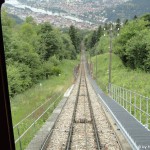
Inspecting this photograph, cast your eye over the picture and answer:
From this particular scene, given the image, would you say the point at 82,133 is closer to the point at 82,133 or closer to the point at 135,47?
the point at 82,133

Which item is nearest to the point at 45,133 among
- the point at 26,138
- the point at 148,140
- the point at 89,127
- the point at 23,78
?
the point at 26,138

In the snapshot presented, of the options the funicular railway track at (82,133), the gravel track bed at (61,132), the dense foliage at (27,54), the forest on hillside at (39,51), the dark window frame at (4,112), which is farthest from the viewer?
the forest on hillside at (39,51)

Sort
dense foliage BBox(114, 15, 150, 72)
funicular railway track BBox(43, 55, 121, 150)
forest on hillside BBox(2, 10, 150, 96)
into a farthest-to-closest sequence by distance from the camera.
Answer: dense foliage BBox(114, 15, 150, 72) → forest on hillside BBox(2, 10, 150, 96) → funicular railway track BBox(43, 55, 121, 150)

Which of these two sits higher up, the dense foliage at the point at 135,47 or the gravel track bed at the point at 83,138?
the dense foliage at the point at 135,47

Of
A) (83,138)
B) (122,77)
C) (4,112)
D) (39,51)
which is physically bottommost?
(122,77)

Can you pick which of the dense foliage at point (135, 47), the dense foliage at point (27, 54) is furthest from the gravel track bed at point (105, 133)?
the dense foliage at point (135, 47)

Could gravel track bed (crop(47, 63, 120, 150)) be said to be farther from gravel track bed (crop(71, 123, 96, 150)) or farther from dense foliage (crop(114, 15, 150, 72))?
dense foliage (crop(114, 15, 150, 72))

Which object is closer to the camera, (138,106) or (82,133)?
(82,133)

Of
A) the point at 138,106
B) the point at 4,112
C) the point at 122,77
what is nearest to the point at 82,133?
the point at 138,106

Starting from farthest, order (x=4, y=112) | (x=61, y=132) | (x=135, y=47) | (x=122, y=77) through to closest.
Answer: (x=135, y=47) < (x=122, y=77) < (x=61, y=132) < (x=4, y=112)

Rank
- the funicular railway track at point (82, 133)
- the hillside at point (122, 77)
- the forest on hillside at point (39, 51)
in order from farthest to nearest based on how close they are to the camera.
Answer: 1. the forest on hillside at point (39, 51)
2. the hillside at point (122, 77)
3. the funicular railway track at point (82, 133)

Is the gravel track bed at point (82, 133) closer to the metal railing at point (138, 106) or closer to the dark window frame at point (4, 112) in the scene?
the metal railing at point (138, 106)

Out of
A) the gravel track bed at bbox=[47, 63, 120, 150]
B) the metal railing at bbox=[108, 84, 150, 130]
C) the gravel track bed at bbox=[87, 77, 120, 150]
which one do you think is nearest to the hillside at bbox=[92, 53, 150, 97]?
the metal railing at bbox=[108, 84, 150, 130]

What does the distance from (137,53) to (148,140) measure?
42.9 m
